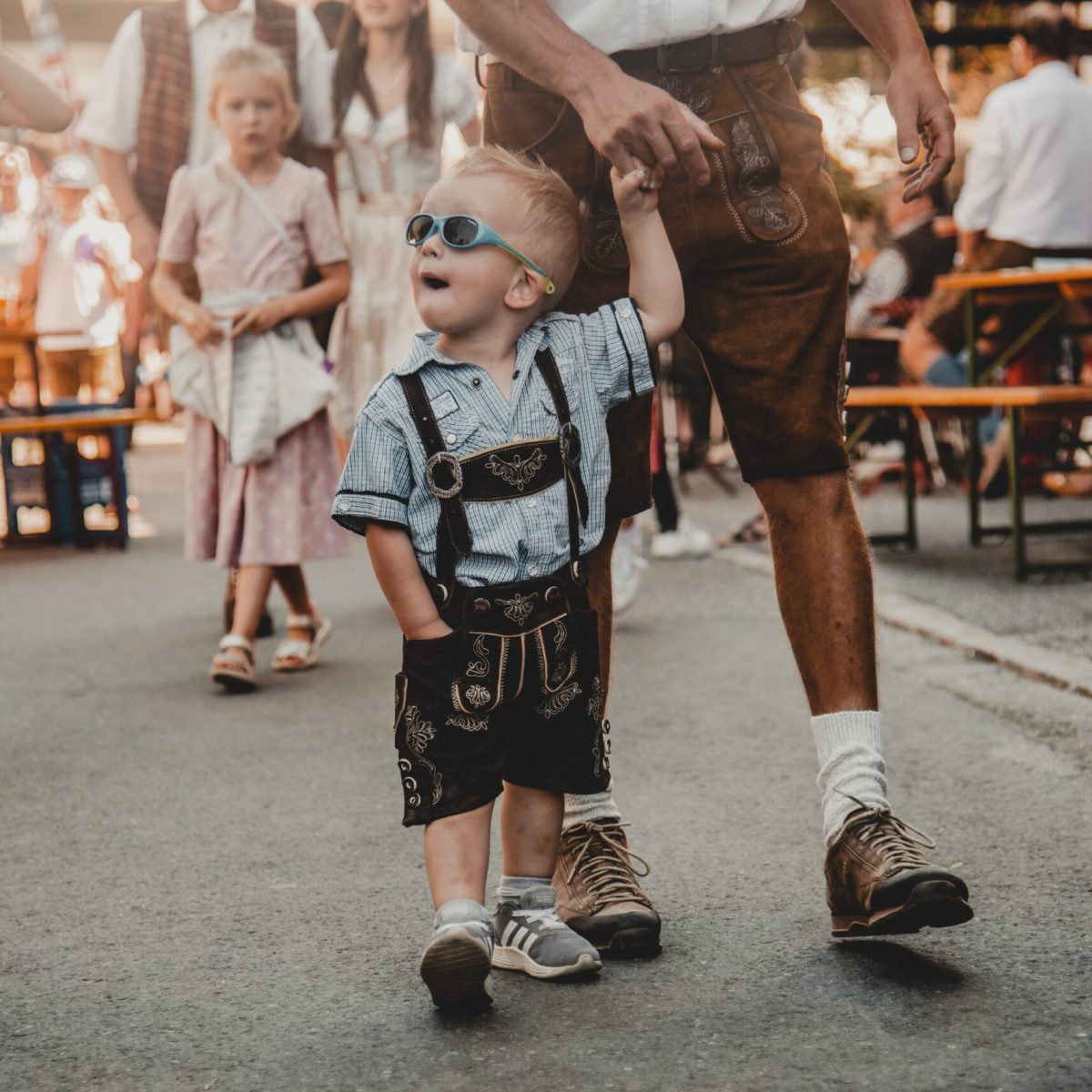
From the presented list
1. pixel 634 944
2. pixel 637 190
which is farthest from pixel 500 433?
pixel 634 944

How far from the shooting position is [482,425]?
100 inches

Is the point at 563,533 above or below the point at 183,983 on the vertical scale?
above

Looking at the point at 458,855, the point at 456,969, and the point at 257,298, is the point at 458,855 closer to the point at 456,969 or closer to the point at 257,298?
the point at 456,969

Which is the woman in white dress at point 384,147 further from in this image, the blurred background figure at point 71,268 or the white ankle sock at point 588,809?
the blurred background figure at point 71,268

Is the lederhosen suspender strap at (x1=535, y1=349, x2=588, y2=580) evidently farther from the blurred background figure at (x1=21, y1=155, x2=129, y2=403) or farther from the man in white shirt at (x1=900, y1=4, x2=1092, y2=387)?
the blurred background figure at (x1=21, y1=155, x2=129, y2=403)

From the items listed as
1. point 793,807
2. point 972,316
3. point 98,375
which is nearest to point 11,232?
point 98,375

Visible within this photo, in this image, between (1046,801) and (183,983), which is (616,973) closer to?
(183,983)

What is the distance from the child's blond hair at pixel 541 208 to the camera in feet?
8.61

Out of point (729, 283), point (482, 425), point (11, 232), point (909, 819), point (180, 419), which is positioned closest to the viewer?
point (482, 425)

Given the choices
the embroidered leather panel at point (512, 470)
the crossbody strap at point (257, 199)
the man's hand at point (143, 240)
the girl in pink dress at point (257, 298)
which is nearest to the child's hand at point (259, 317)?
the girl in pink dress at point (257, 298)

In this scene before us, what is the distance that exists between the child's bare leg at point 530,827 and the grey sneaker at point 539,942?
4 cm

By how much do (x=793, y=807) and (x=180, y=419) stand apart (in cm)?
1769

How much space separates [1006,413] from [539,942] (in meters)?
5.12

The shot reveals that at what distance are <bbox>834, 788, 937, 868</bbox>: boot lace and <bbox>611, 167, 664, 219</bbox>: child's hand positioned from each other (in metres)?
Answer: 0.95
